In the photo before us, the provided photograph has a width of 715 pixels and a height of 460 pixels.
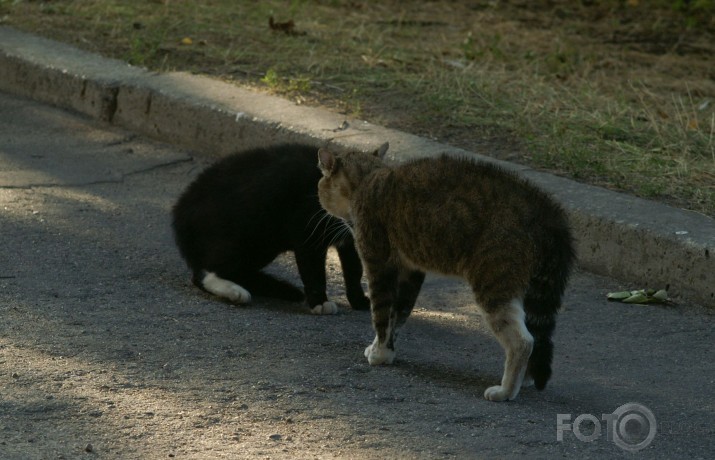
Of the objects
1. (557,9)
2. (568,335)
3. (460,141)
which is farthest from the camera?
(557,9)

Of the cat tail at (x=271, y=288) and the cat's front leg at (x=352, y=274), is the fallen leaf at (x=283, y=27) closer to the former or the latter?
the cat tail at (x=271, y=288)

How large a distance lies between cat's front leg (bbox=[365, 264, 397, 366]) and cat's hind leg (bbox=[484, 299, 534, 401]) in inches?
19.2

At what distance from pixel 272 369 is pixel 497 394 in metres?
0.81

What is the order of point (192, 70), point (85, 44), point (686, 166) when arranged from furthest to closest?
point (85, 44) < point (192, 70) < point (686, 166)

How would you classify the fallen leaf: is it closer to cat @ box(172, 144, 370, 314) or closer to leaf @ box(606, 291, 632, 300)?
cat @ box(172, 144, 370, 314)

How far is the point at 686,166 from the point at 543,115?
3.66 feet

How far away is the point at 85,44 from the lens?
8281mm

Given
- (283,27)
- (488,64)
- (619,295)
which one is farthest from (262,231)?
(283,27)

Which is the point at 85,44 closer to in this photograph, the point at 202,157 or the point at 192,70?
the point at 192,70

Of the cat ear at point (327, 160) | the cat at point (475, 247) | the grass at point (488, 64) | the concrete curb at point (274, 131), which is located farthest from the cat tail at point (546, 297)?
the grass at point (488, 64)

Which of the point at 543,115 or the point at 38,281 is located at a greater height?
the point at 543,115

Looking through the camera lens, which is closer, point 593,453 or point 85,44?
point 593,453

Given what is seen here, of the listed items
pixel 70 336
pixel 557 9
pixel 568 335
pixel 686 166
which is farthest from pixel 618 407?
pixel 557 9

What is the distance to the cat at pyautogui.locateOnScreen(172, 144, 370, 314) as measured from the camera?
197 inches
